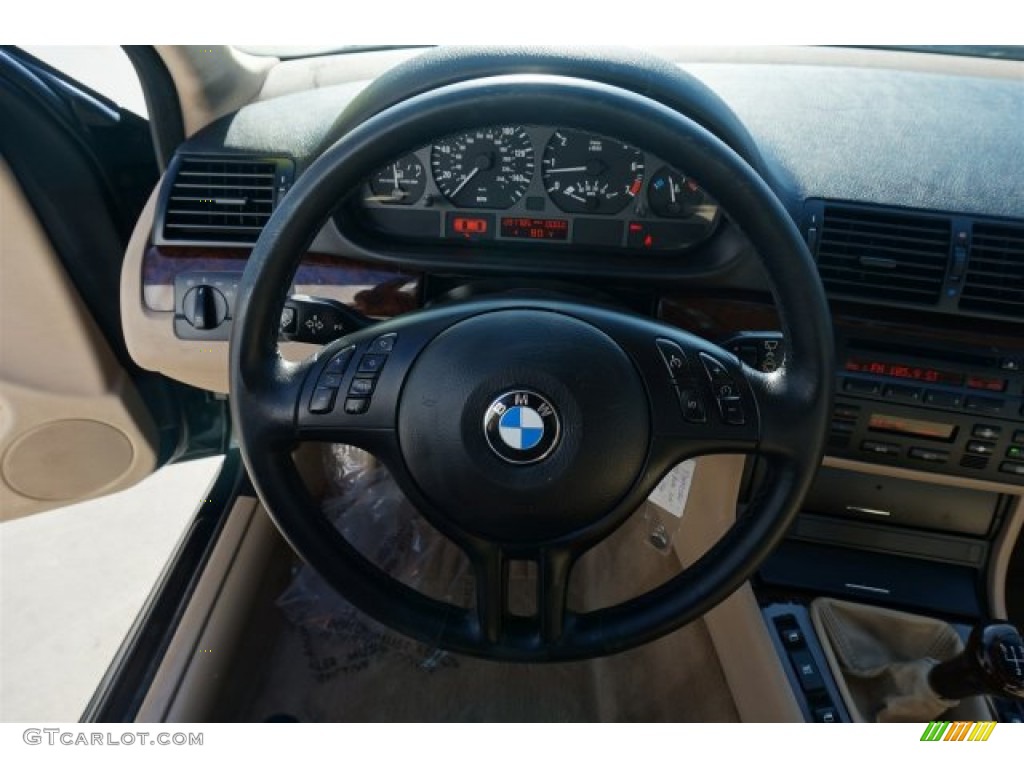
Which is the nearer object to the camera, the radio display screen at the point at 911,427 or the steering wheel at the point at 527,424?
the steering wheel at the point at 527,424

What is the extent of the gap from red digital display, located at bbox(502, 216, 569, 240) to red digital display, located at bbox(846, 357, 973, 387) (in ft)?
1.69

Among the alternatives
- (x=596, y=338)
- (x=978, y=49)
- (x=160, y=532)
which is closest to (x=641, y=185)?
(x=596, y=338)

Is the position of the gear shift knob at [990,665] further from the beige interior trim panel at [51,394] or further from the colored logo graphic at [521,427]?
the beige interior trim panel at [51,394]

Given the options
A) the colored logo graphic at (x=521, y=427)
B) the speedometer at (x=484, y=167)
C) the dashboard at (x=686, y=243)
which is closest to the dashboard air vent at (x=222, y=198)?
the dashboard at (x=686, y=243)

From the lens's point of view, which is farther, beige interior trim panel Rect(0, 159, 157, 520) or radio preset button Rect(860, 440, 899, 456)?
beige interior trim panel Rect(0, 159, 157, 520)

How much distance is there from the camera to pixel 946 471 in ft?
4.63

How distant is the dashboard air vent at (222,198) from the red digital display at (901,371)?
99 centimetres

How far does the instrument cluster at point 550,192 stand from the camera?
1.30 meters

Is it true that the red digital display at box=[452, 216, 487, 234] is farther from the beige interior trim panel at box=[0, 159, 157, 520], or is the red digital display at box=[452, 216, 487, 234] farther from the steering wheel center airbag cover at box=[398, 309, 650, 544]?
the beige interior trim panel at box=[0, 159, 157, 520]

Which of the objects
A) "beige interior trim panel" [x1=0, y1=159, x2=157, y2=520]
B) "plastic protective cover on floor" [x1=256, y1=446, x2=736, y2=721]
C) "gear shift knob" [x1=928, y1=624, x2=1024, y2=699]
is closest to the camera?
"gear shift knob" [x1=928, y1=624, x2=1024, y2=699]

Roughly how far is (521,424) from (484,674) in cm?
105

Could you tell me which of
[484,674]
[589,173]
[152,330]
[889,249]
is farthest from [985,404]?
[152,330]
